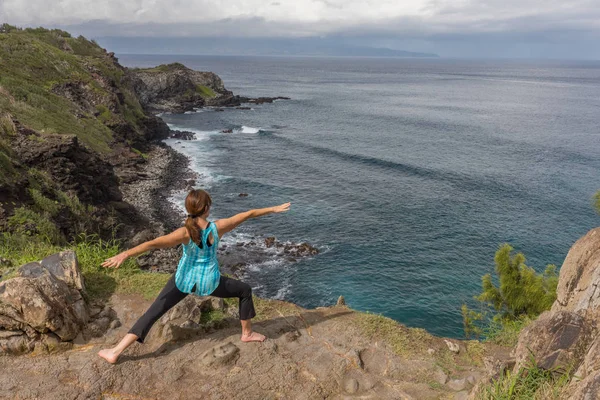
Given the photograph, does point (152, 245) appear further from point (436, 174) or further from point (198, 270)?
point (436, 174)

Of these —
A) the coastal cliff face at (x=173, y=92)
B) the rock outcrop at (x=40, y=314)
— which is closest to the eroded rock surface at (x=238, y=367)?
the rock outcrop at (x=40, y=314)

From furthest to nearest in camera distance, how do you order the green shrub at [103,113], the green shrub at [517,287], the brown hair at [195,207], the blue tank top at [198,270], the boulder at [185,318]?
1. the green shrub at [103,113]
2. the green shrub at [517,287]
3. the boulder at [185,318]
4. the blue tank top at [198,270]
5. the brown hair at [195,207]

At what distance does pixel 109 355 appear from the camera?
669 cm

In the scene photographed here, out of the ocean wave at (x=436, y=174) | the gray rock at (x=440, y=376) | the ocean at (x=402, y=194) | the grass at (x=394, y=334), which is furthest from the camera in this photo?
the ocean wave at (x=436, y=174)

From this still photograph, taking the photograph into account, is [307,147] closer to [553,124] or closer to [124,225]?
[124,225]

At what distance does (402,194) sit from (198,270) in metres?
45.5

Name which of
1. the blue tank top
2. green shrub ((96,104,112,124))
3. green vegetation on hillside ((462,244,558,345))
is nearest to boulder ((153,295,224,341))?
the blue tank top

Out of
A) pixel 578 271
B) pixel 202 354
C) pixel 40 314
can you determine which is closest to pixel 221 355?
pixel 202 354

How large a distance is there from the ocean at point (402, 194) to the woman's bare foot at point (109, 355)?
23.6m

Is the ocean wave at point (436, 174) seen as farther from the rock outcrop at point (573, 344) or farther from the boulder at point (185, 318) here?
the boulder at point (185, 318)

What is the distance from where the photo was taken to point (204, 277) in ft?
22.8

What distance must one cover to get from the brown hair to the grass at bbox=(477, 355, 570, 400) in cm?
466

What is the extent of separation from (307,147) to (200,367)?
6603 cm

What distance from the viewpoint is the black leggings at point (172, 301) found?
688cm
